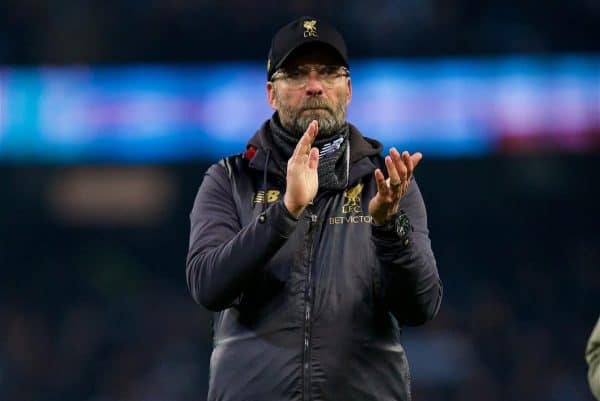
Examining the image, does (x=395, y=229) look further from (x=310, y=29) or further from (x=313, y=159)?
(x=310, y=29)

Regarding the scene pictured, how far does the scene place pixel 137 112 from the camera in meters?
10.4

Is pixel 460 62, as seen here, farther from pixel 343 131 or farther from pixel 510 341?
pixel 343 131

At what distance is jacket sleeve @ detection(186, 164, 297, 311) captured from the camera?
282 cm

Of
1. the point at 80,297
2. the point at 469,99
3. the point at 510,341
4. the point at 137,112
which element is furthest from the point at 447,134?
the point at 80,297

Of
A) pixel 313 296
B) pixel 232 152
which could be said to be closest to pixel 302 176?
pixel 313 296

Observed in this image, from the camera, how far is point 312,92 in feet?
10.1

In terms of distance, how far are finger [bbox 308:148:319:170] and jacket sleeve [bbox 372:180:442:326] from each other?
214 millimetres

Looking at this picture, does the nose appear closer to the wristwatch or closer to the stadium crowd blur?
the wristwatch

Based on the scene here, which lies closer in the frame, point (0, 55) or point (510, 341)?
point (510, 341)

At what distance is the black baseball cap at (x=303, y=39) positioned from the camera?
310 cm

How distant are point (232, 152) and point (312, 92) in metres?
7.28

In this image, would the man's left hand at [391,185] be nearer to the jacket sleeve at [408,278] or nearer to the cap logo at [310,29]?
the jacket sleeve at [408,278]

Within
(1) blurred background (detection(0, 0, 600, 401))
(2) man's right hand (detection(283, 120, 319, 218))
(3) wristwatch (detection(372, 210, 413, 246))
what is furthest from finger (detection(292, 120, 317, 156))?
(1) blurred background (detection(0, 0, 600, 401))

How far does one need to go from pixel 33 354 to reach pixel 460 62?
14.7ft
